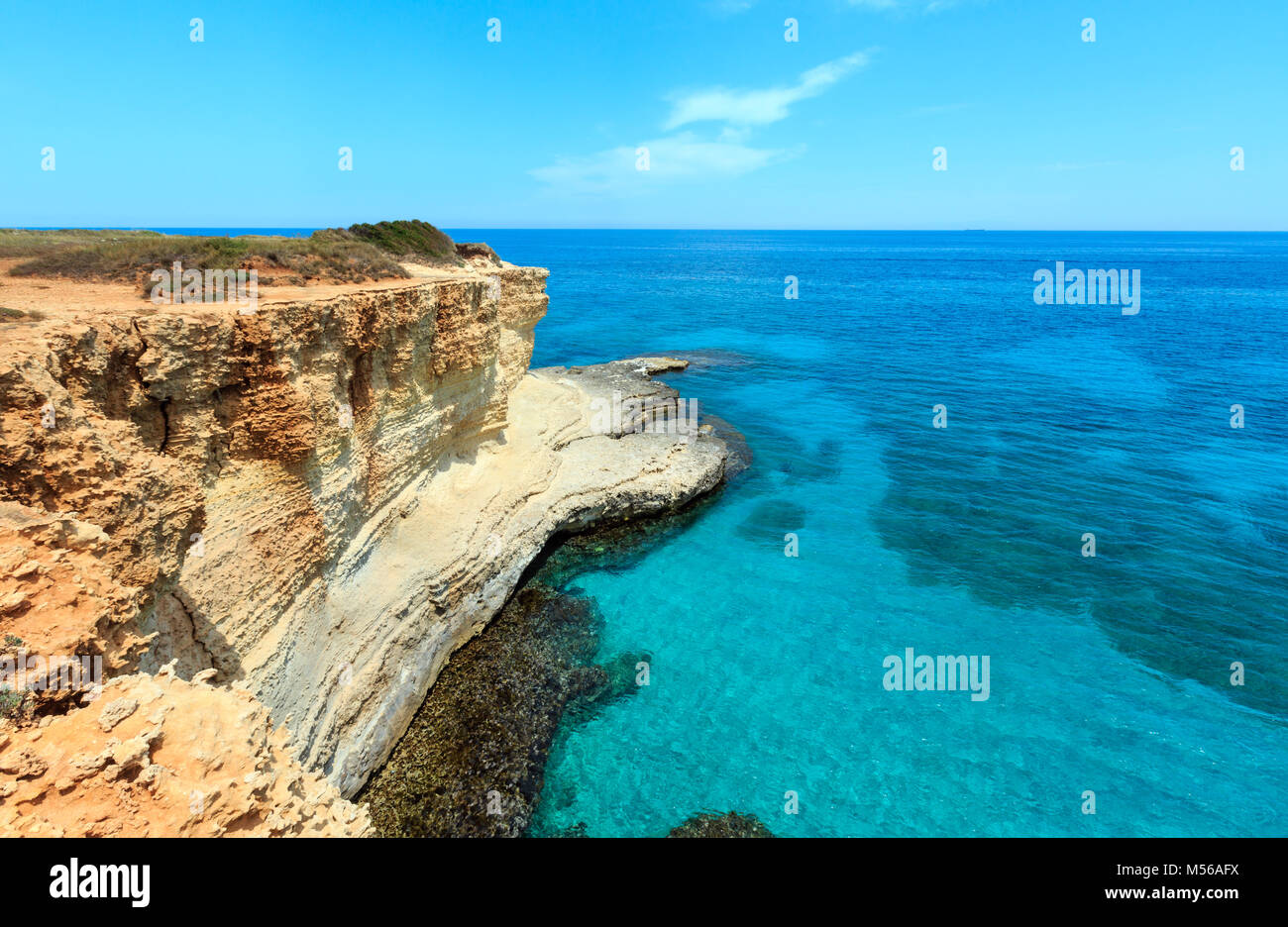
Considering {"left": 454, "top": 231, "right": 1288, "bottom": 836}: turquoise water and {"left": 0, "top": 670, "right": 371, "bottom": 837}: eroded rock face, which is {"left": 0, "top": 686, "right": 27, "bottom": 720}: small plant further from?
{"left": 454, "top": 231, "right": 1288, "bottom": 836}: turquoise water

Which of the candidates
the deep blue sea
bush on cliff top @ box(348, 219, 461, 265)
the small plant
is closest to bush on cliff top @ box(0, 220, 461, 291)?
bush on cliff top @ box(348, 219, 461, 265)

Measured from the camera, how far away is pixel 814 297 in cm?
8812

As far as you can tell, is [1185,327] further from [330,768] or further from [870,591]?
[330,768]

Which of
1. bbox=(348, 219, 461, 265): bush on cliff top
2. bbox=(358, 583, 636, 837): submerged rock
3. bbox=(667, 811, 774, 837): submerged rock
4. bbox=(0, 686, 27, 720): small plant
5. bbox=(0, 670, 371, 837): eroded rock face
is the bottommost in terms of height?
bbox=(667, 811, 774, 837): submerged rock

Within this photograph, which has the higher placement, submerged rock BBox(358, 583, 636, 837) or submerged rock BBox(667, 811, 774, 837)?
submerged rock BBox(358, 583, 636, 837)

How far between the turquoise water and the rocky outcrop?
4.87 metres

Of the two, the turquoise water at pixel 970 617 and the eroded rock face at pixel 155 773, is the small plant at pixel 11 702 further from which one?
the turquoise water at pixel 970 617

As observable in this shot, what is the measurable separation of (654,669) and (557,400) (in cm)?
1789

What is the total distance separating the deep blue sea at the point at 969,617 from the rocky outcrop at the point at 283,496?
4.82m

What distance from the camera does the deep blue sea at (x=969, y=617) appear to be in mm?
14922

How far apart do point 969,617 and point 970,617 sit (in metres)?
0.03

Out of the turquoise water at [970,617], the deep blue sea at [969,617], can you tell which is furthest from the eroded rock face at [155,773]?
the deep blue sea at [969,617]

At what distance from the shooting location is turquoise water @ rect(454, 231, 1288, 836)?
14930 millimetres
